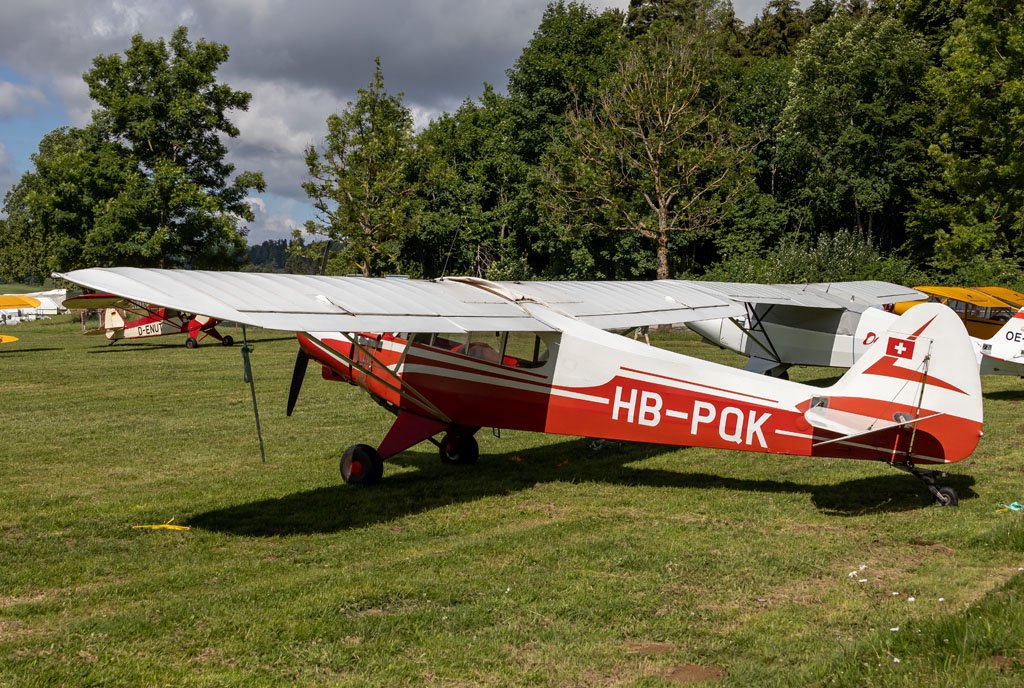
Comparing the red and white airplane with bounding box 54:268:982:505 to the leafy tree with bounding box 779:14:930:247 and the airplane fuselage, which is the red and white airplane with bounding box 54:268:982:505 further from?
the leafy tree with bounding box 779:14:930:247

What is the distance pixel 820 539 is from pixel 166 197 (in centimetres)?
3819

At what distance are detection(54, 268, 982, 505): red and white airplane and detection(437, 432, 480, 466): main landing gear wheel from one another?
2 cm

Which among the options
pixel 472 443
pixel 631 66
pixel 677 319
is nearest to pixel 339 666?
pixel 472 443

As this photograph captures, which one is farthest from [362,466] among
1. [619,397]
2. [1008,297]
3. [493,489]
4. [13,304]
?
[13,304]

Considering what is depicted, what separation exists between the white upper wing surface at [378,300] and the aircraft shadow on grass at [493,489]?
5.37 feet

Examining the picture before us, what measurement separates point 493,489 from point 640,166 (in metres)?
24.1

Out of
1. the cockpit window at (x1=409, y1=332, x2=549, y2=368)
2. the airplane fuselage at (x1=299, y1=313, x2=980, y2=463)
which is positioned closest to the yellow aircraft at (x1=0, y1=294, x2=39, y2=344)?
the airplane fuselage at (x1=299, y1=313, x2=980, y2=463)

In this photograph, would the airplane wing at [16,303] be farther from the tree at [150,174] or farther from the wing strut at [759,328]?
the wing strut at [759,328]

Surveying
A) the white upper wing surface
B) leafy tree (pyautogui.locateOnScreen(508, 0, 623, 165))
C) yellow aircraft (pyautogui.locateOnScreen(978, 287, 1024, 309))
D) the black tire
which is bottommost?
the black tire

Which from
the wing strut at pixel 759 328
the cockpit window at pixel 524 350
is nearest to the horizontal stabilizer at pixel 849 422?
the cockpit window at pixel 524 350

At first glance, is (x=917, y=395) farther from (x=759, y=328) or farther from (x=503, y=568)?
(x=759, y=328)

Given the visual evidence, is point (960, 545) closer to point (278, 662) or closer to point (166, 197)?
point (278, 662)

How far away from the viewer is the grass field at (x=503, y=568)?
4.25 meters

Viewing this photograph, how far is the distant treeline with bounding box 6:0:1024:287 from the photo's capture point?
30.8 meters
